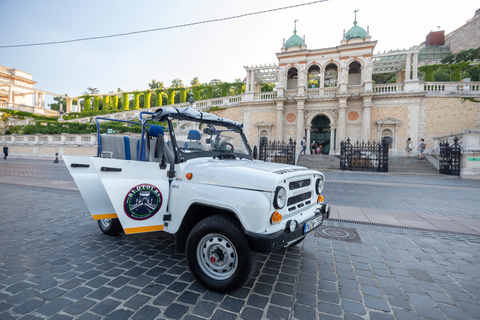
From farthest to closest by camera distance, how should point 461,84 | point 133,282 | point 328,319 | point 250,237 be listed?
point 461,84
point 133,282
point 250,237
point 328,319

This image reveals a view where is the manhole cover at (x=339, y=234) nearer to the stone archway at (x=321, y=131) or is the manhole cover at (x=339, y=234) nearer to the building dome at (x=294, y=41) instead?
the stone archway at (x=321, y=131)

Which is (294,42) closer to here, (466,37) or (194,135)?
(194,135)

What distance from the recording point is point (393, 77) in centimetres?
4234

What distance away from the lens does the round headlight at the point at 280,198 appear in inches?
100

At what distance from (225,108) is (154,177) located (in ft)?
104

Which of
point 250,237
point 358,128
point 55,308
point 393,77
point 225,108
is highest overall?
point 393,77

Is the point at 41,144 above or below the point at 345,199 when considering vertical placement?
above

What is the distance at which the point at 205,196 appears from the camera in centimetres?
280

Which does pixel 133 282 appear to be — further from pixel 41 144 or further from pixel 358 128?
pixel 41 144

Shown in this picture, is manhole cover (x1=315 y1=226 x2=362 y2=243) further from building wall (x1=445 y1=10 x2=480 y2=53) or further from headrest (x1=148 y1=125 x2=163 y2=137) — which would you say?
building wall (x1=445 y1=10 x2=480 y2=53)

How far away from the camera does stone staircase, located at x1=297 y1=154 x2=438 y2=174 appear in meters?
18.0

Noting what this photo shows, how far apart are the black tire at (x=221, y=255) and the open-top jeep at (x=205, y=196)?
0.01 m

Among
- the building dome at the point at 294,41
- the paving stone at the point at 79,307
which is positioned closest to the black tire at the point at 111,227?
the paving stone at the point at 79,307

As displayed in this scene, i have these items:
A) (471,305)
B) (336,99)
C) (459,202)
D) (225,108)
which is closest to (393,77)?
(336,99)
